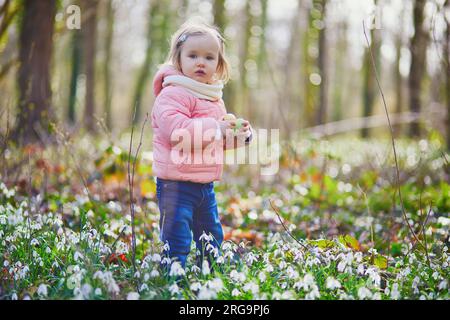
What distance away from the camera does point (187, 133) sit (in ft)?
10.00

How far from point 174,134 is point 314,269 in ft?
3.95

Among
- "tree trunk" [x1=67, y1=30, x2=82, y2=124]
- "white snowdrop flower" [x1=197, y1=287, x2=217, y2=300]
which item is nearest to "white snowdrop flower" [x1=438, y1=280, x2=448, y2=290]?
"white snowdrop flower" [x1=197, y1=287, x2=217, y2=300]

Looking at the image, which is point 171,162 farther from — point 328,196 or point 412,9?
point 412,9

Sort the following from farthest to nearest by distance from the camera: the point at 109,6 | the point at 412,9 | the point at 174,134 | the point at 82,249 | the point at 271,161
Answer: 1. the point at 109,6
2. the point at 412,9
3. the point at 271,161
4. the point at 82,249
5. the point at 174,134

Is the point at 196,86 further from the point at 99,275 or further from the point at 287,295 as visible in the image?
the point at 287,295

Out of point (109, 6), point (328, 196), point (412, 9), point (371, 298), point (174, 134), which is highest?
point (109, 6)

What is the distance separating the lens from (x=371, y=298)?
109 inches

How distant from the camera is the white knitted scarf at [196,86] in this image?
3184 mm

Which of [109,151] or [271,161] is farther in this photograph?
[271,161]

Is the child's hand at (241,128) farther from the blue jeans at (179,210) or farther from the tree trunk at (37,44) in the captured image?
the tree trunk at (37,44)

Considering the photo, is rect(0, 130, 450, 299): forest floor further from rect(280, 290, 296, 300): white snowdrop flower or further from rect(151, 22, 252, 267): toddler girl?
rect(151, 22, 252, 267): toddler girl

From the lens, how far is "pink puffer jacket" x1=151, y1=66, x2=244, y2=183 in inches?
120

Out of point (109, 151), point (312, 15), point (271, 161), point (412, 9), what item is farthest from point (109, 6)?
point (109, 151)

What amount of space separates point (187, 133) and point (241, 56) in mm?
20611
